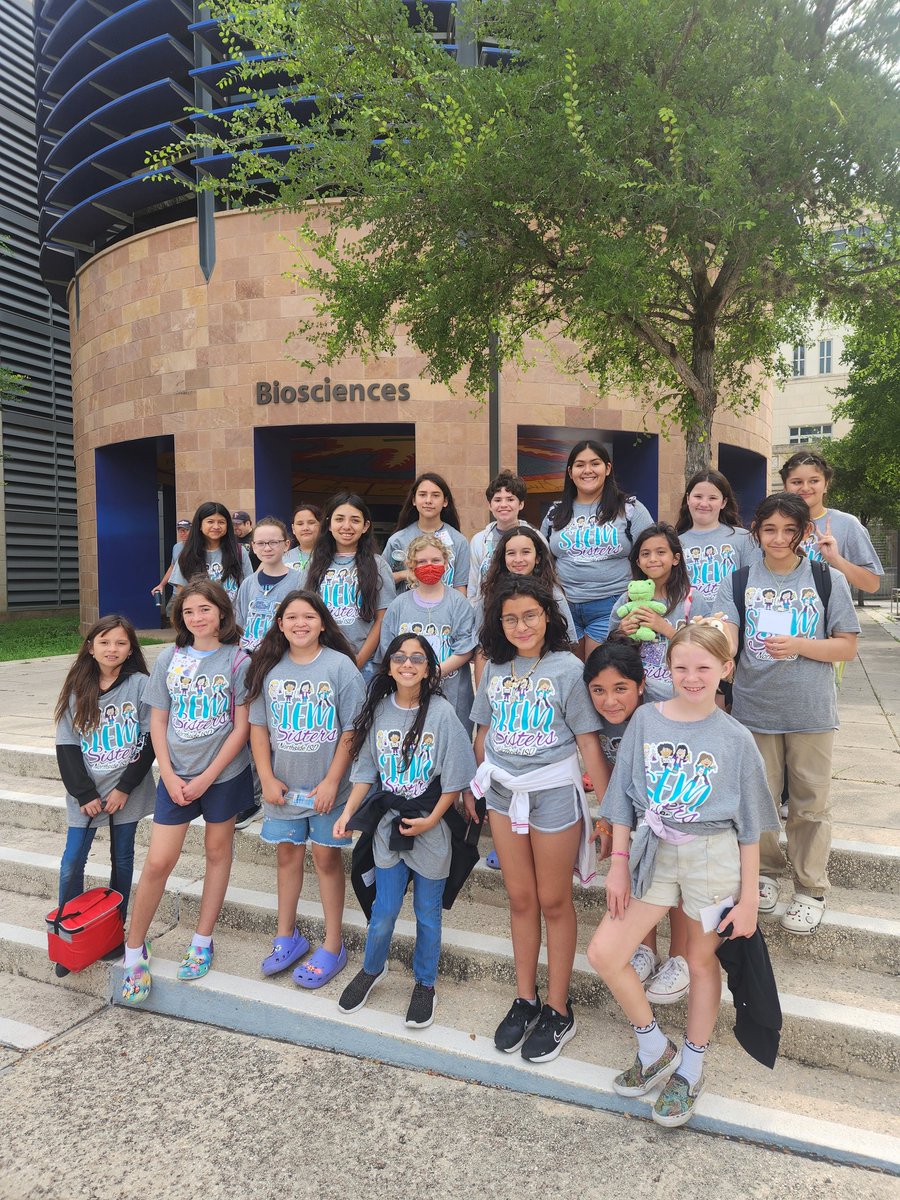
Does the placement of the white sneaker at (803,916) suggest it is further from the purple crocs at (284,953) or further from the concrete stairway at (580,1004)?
the purple crocs at (284,953)

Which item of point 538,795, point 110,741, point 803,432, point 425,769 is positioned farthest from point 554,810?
point 803,432

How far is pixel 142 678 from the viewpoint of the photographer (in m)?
4.07

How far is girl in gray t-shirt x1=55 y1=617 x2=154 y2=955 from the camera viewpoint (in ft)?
12.7

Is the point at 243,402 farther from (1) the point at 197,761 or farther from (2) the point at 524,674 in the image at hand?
(2) the point at 524,674

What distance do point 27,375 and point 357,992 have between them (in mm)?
26910

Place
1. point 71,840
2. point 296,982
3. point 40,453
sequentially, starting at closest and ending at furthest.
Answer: point 296,982, point 71,840, point 40,453

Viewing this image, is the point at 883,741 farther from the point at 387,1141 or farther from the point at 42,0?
the point at 42,0

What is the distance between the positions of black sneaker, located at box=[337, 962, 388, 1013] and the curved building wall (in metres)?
12.1

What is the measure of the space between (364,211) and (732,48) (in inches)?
131

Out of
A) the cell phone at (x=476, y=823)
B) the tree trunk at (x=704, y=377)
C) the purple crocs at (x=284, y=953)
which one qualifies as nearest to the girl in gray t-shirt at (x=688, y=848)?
the cell phone at (x=476, y=823)

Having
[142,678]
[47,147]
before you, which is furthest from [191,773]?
[47,147]

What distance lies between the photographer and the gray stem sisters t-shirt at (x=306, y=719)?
12.1ft

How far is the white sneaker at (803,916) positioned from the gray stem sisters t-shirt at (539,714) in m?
1.30

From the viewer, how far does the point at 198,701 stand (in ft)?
12.5
